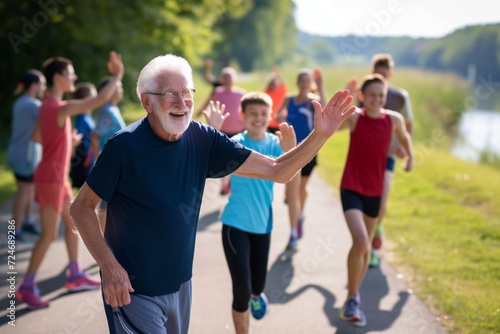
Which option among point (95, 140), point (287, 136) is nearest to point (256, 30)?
point (95, 140)

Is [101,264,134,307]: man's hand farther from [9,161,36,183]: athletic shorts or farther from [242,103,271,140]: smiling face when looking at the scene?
[9,161,36,183]: athletic shorts

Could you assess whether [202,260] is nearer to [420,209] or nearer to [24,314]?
[24,314]

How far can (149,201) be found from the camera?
2.98m

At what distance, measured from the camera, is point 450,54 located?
2959cm

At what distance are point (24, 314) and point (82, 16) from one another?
1253 centimetres

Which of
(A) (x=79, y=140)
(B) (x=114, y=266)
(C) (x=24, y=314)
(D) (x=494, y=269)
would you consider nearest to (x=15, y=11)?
(A) (x=79, y=140)

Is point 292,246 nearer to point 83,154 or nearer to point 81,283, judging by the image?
point 81,283

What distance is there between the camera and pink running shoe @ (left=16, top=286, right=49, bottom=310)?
5676 mm

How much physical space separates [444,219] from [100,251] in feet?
23.5

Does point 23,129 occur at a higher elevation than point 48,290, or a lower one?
higher

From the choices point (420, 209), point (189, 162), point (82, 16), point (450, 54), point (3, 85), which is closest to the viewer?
point (189, 162)

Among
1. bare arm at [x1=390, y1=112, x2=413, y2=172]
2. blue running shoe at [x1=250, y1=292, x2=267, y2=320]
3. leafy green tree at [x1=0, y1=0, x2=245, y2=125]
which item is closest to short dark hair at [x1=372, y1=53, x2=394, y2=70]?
bare arm at [x1=390, y1=112, x2=413, y2=172]

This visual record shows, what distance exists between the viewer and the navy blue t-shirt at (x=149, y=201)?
2.93 metres

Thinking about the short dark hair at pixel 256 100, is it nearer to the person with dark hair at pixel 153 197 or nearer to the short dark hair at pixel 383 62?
the person with dark hair at pixel 153 197
